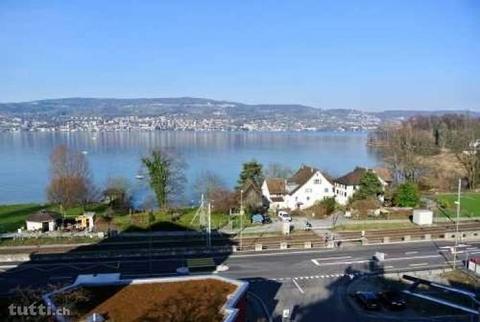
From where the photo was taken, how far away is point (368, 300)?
22297mm

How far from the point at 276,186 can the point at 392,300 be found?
25958mm

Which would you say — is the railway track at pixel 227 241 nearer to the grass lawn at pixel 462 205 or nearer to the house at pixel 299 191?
the grass lawn at pixel 462 205

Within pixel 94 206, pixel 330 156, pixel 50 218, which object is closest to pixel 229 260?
pixel 50 218

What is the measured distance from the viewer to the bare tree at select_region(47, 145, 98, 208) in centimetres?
4647

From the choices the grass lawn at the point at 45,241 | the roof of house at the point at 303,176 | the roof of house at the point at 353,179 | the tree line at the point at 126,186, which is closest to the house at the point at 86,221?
the grass lawn at the point at 45,241

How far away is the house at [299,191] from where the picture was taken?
47.0m

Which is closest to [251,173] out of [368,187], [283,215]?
[283,215]

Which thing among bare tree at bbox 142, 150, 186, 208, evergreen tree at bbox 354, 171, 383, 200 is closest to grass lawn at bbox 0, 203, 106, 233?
bare tree at bbox 142, 150, 186, 208

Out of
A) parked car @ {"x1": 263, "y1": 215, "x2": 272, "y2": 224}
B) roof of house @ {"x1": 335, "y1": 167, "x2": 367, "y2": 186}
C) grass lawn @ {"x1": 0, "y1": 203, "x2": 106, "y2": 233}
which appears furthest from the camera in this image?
roof of house @ {"x1": 335, "y1": 167, "x2": 367, "y2": 186}

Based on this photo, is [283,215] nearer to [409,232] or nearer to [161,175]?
[409,232]

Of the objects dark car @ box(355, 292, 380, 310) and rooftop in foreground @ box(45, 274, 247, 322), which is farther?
dark car @ box(355, 292, 380, 310)

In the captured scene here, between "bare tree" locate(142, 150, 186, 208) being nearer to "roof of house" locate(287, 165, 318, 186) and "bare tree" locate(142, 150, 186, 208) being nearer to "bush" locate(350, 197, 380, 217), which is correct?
"roof of house" locate(287, 165, 318, 186)

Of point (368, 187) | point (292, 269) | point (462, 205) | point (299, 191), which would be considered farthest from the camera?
point (299, 191)

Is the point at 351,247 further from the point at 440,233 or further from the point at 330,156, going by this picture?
the point at 330,156
